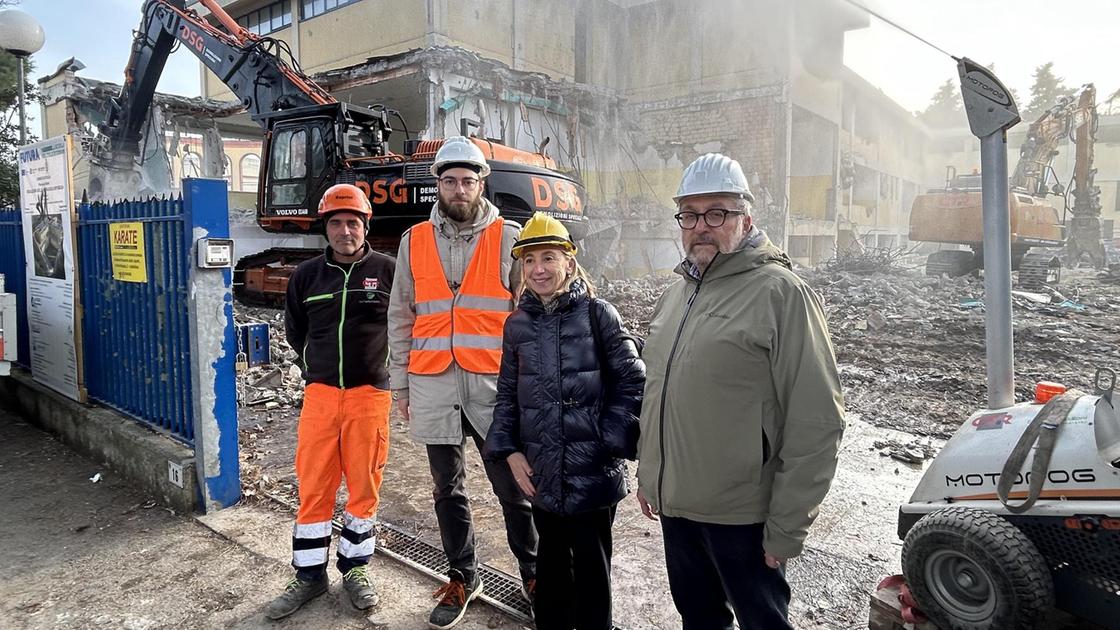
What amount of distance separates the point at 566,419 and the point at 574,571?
59 centimetres

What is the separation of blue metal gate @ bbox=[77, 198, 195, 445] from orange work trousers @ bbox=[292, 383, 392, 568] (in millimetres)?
1441

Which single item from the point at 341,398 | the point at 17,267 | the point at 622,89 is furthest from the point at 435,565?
the point at 622,89

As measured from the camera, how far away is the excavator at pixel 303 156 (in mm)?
9109

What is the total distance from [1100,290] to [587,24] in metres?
15.7

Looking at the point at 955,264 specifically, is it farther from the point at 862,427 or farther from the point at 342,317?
the point at 342,317

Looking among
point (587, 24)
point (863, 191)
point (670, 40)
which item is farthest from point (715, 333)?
point (863, 191)

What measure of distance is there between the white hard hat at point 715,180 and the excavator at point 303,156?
704cm

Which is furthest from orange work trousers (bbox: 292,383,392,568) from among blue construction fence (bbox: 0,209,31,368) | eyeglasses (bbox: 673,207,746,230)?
blue construction fence (bbox: 0,209,31,368)

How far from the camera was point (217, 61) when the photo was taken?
1076 centimetres

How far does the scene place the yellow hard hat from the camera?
231cm

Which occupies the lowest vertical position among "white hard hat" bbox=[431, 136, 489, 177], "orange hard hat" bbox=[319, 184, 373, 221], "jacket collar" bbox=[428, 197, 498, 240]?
"jacket collar" bbox=[428, 197, 498, 240]

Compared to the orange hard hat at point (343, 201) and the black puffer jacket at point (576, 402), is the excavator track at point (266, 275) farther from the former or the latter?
the black puffer jacket at point (576, 402)

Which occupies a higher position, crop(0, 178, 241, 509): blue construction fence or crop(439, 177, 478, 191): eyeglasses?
crop(439, 177, 478, 191): eyeglasses

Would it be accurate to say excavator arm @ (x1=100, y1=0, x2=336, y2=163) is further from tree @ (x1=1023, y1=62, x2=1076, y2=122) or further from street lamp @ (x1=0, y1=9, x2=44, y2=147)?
tree @ (x1=1023, y1=62, x2=1076, y2=122)
